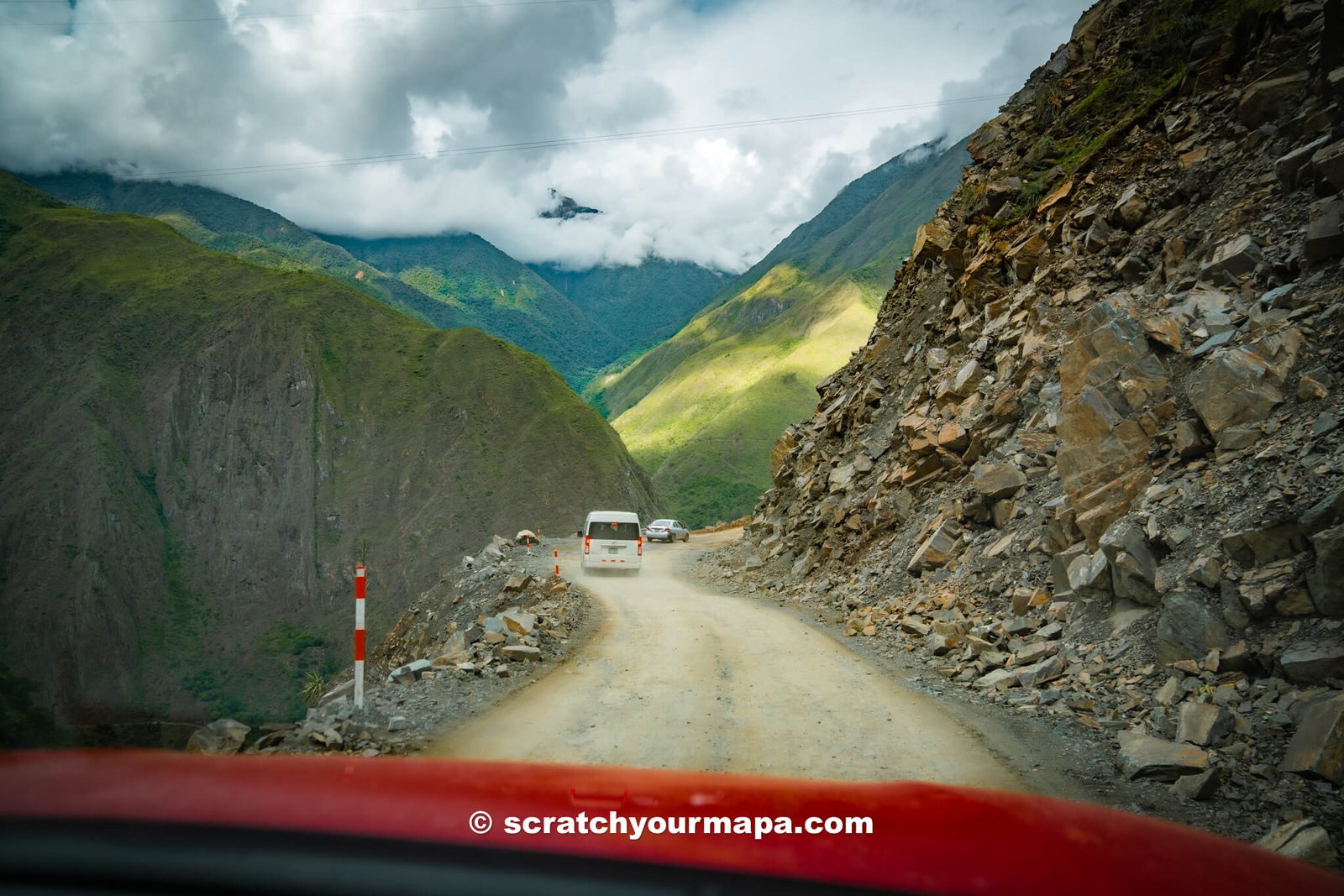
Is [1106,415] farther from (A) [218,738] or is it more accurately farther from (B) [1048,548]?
(A) [218,738]

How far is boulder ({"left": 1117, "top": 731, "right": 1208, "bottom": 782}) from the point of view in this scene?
6.07 m

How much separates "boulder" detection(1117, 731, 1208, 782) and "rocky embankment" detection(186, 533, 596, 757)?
262 inches

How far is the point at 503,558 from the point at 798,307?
169m

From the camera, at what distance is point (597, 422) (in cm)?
9319

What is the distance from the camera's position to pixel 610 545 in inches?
997

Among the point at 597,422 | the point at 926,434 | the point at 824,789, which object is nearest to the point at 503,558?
the point at 926,434

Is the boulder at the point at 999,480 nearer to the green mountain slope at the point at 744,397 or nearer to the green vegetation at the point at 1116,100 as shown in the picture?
the green vegetation at the point at 1116,100

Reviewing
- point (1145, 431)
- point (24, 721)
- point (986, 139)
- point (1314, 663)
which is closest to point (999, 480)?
point (1145, 431)

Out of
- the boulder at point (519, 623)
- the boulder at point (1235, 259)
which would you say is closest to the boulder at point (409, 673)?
the boulder at point (519, 623)

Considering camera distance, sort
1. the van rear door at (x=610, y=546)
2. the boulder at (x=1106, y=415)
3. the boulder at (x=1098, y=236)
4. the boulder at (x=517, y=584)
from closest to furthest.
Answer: the boulder at (x=1106, y=415)
the boulder at (x=1098, y=236)
the boulder at (x=517, y=584)
the van rear door at (x=610, y=546)

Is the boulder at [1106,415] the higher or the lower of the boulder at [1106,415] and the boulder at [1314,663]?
the higher

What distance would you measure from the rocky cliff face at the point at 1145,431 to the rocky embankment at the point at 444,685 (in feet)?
20.1

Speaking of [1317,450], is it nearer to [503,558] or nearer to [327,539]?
[503,558]

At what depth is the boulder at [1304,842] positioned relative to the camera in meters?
4.39
